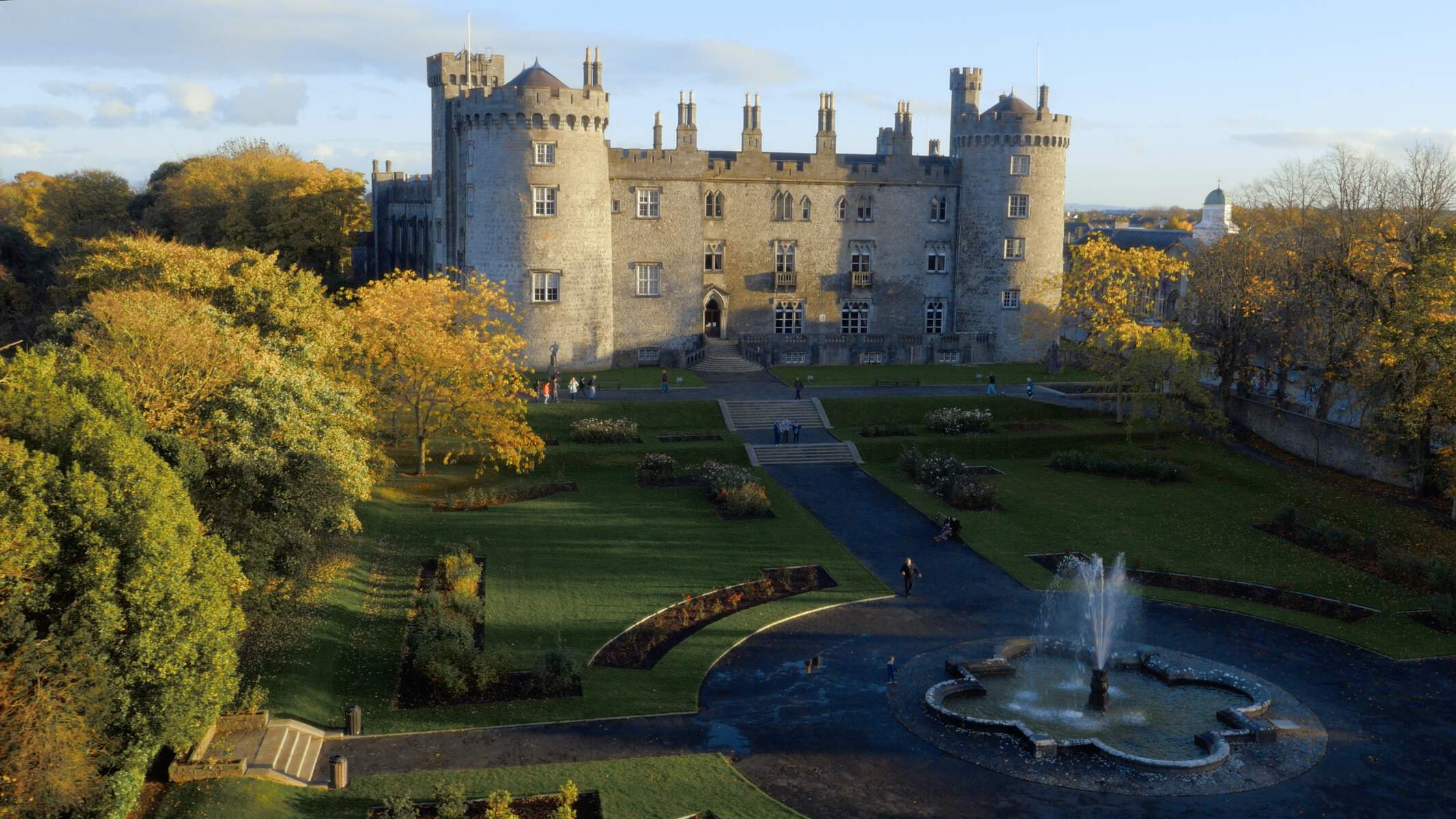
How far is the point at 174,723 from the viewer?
21.0m

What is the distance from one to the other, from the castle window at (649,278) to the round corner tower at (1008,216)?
19.6m

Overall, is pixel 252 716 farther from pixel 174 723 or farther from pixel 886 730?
pixel 886 730

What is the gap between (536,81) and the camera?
60312mm

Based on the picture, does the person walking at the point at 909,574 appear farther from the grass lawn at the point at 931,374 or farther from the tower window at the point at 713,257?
the tower window at the point at 713,257

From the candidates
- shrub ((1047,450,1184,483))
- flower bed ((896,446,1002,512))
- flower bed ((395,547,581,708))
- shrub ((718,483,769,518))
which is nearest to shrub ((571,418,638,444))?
shrub ((718,483,769,518))

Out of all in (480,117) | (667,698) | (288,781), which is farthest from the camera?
(480,117)

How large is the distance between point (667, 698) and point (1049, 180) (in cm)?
5271

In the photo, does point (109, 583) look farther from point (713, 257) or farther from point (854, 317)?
point (854, 317)

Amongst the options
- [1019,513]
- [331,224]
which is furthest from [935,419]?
[331,224]

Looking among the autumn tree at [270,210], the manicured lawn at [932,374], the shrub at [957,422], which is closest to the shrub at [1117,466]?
the shrub at [957,422]

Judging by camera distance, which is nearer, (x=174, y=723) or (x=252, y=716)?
(x=174, y=723)

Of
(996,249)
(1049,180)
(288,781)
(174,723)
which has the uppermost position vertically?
(1049,180)

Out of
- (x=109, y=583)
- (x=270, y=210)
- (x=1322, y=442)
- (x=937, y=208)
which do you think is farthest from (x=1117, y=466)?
(x=270, y=210)

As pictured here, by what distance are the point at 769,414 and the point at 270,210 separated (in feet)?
131
